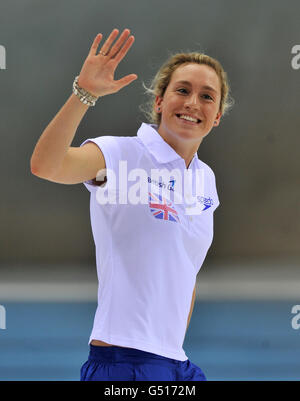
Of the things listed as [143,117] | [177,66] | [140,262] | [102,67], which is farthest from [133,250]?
[143,117]

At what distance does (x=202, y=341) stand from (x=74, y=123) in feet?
12.5

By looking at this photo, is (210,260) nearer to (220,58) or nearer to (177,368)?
(220,58)

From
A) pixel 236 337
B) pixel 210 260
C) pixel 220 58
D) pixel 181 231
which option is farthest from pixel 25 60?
pixel 181 231

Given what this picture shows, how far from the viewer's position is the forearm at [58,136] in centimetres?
128

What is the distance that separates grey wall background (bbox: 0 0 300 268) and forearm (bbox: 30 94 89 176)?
5.93 m

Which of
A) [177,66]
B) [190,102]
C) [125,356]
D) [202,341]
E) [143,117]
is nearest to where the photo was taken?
[125,356]

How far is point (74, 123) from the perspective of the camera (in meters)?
1.30

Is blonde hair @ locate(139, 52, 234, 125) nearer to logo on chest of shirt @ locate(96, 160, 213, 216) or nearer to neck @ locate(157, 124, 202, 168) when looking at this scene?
neck @ locate(157, 124, 202, 168)

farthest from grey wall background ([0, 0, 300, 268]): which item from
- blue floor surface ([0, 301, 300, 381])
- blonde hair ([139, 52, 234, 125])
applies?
blonde hair ([139, 52, 234, 125])

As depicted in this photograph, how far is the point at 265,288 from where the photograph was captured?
6.96 m

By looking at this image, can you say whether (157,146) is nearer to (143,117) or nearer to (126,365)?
(126,365)

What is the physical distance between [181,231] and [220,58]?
6208mm

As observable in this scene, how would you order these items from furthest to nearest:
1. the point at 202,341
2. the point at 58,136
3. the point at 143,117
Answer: the point at 143,117
the point at 202,341
the point at 58,136

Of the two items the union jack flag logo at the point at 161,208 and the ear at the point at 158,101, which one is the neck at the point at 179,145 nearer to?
the ear at the point at 158,101
